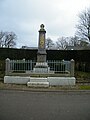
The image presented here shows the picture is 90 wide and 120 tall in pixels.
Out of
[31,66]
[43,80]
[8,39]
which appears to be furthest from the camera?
[8,39]

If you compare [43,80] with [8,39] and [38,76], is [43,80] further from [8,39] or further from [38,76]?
[8,39]

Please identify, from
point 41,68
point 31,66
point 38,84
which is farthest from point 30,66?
point 38,84

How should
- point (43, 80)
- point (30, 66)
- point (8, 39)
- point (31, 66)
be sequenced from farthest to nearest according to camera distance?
point (8, 39) → point (30, 66) → point (31, 66) → point (43, 80)

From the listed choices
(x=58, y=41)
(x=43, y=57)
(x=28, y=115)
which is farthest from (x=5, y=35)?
(x=28, y=115)

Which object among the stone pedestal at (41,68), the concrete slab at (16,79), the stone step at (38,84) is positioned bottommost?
the stone step at (38,84)

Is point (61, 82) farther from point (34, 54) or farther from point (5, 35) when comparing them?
point (5, 35)

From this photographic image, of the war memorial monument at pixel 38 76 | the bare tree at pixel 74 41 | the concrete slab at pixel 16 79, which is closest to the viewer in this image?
the war memorial monument at pixel 38 76

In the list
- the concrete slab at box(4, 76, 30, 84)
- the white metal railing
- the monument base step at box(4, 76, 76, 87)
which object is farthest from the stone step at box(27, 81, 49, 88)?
the white metal railing

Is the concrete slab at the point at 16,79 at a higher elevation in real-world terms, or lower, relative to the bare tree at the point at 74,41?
lower

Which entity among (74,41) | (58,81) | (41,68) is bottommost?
(58,81)

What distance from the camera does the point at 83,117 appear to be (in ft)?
20.9

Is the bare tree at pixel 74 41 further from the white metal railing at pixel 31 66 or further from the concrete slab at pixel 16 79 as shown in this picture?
the concrete slab at pixel 16 79

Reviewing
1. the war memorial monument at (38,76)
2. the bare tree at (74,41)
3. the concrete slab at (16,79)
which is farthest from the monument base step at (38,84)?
the bare tree at (74,41)

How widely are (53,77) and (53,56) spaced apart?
14295mm
